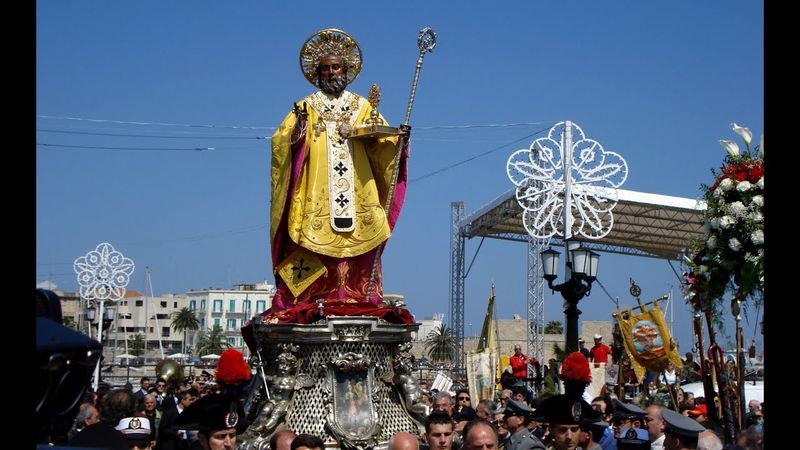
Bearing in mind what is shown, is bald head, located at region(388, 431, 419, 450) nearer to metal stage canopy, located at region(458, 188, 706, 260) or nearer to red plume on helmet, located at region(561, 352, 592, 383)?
red plume on helmet, located at region(561, 352, 592, 383)

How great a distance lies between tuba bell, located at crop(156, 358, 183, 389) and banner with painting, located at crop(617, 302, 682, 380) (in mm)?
7127

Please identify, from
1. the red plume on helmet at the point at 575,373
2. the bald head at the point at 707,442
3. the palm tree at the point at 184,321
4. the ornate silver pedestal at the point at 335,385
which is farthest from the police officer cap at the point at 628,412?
the palm tree at the point at 184,321

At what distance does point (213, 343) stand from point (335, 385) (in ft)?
222

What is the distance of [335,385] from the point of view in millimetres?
13367

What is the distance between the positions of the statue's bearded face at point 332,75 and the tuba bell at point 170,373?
5425mm

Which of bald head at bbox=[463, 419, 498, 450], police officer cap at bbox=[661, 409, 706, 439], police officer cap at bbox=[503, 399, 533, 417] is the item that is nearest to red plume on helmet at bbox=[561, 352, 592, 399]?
police officer cap at bbox=[661, 409, 706, 439]

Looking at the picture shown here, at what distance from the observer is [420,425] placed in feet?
45.3

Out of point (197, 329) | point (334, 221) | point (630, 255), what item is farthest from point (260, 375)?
point (197, 329)

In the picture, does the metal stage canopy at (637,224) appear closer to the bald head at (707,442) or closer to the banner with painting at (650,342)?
the banner with painting at (650,342)

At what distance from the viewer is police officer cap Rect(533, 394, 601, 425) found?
7.14 m

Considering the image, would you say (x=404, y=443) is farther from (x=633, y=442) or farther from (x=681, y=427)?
(x=633, y=442)

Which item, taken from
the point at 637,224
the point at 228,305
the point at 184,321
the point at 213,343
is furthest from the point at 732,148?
the point at 228,305
